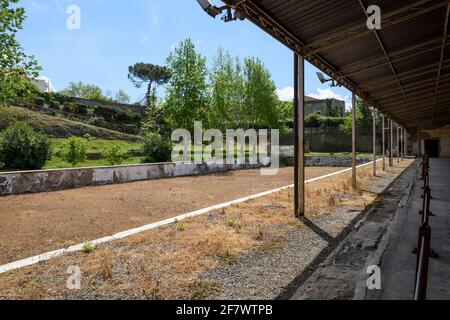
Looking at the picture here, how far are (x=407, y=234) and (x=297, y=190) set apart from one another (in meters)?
2.52

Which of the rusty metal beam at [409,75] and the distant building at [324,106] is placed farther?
the distant building at [324,106]

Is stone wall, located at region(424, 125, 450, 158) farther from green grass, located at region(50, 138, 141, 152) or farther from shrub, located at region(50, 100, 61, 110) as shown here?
shrub, located at region(50, 100, 61, 110)

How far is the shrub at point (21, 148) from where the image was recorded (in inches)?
507

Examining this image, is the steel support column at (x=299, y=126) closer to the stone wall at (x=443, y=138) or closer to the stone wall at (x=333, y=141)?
the stone wall at (x=333, y=141)

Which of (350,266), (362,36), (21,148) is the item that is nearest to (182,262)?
(350,266)

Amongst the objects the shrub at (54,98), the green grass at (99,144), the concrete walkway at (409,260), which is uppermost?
the shrub at (54,98)

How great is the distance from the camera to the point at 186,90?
862 inches

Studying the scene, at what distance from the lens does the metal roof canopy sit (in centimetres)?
573

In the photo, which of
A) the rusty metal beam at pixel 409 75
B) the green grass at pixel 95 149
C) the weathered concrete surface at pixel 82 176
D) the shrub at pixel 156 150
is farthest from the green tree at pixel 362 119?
the weathered concrete surface at pixel 82 176

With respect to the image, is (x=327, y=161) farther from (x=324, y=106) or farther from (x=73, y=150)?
(x=324, y=106)

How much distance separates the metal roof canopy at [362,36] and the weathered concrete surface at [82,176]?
9546 mm

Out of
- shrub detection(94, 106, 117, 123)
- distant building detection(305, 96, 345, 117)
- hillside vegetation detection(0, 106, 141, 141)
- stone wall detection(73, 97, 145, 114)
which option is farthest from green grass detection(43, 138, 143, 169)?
distant building detection(305, 96, 345, 117)

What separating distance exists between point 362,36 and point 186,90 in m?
16.2

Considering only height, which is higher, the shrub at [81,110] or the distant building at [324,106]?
the distant building at [324,106]
